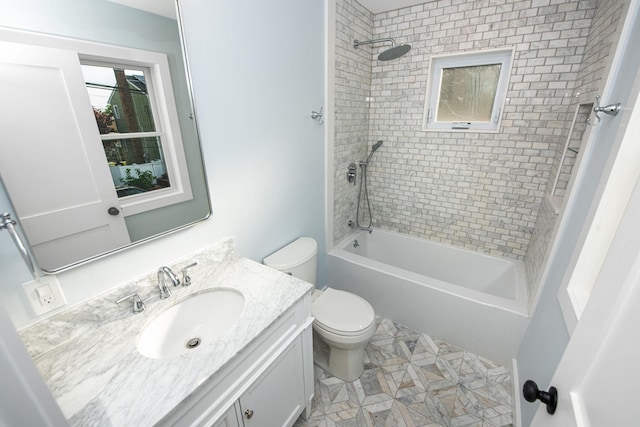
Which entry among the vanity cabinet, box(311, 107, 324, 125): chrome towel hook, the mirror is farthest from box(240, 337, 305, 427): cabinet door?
box(311, 107, 324, 125): chrome towel hook

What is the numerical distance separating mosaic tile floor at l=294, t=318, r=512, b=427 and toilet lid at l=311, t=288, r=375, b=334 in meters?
0.48

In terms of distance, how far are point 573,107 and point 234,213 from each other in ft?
7.83

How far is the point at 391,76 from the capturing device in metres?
2.55

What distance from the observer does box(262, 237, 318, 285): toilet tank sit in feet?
5.90

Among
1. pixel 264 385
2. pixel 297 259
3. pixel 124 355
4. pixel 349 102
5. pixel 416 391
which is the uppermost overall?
pixel 349 102

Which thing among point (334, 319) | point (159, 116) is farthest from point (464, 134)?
point (159, 116)

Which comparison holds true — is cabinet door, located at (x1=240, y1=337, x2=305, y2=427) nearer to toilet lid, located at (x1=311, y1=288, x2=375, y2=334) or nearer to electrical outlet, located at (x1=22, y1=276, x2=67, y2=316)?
toilet lid, located at (x1=311, y1=288, x2=375, y2=334)

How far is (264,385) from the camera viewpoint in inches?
46.4

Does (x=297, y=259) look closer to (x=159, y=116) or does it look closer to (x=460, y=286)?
(x=159, y=116)

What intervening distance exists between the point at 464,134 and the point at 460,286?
4.30ft

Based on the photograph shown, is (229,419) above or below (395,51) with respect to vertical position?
below

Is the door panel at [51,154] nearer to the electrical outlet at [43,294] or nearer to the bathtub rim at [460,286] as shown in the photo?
the electrical outlet at [43,294]

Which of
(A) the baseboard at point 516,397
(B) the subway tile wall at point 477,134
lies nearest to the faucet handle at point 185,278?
(A) the baseboard at point 516,397

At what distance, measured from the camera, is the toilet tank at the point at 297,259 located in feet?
5.90
